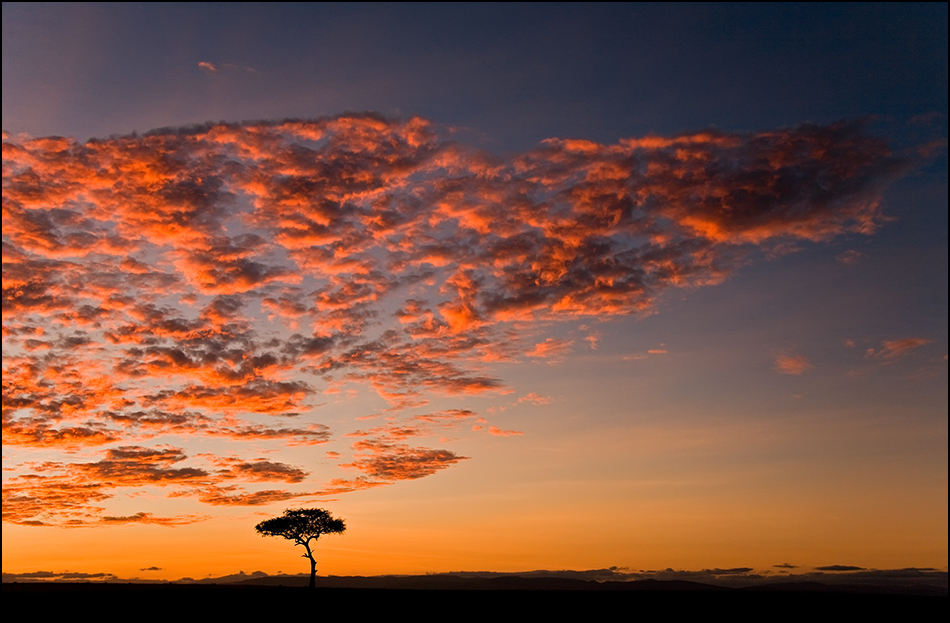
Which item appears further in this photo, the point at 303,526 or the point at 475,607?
the point at 303,526

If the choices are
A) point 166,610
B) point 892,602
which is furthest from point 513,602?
point 892,602

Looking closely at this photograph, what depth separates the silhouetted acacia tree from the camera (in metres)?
97.9

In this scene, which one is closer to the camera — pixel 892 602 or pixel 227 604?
pixel 227 604

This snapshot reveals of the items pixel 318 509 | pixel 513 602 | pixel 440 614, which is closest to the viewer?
pixel 440 614

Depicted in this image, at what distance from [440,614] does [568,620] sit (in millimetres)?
9365

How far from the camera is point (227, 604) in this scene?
6172 centimetres

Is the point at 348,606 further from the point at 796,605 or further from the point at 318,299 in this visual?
the point at 796,605

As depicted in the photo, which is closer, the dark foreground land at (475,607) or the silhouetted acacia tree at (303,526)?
the dark foreground land at (475,607)

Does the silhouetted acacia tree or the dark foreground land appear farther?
the silhouetted acacia tree

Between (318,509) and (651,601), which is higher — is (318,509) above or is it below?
above

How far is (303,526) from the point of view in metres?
98.6

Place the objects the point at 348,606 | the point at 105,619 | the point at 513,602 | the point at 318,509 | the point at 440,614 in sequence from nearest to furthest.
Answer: the point at 105,619 → the point at 440,614 → the point at 348,606 → the point at 513,602 → the point at 318,509

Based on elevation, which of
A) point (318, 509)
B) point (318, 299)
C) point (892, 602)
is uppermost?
point (318, 299)

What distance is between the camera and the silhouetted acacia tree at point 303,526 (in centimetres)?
9794
